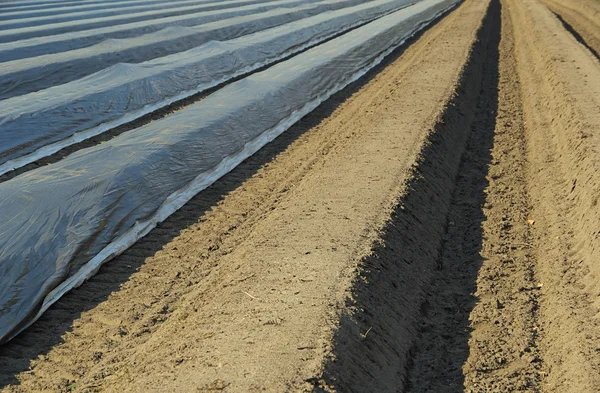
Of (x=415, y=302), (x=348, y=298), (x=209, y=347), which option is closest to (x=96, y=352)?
(x=209, y=347)

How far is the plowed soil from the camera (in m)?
4.01

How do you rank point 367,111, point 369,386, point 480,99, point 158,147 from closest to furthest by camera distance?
point 369,386 → point 158,147 → point 367,111 → point 480,99

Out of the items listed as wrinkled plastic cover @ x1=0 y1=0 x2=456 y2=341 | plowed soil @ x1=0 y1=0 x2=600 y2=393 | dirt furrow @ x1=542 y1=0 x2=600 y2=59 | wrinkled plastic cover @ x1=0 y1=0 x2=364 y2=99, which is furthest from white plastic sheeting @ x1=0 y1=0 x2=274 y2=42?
dirt furrow @ x1=542 y1=0 x2=600 y2=59

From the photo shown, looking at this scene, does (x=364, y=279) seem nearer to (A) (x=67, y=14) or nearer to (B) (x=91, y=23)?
(B) (x=91, y=23)

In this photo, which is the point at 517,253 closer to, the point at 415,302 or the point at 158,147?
the point at 415,302

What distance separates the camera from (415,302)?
5047mm

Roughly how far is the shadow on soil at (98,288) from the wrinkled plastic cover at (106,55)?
18.3 ft

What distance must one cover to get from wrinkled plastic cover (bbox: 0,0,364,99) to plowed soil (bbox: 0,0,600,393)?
18.2 feet

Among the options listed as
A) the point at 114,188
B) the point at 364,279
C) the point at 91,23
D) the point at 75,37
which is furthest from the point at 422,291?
the point at 91,23

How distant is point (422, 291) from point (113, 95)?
23.3 feet

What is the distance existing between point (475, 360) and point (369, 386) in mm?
1074

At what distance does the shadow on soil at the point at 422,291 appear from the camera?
4.02 metres

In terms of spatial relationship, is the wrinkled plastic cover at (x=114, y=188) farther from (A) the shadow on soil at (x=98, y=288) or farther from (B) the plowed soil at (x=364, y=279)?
(B) the plowed soil at (x=364, y=279)

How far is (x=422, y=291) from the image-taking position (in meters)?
5.25
